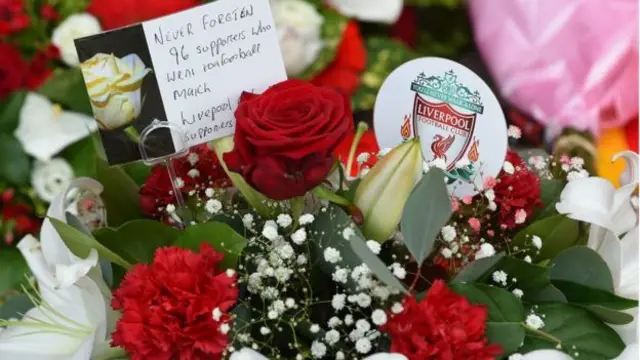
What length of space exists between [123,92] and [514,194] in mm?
A: 377

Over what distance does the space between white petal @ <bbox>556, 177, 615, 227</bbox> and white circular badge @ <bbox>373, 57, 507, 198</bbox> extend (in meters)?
0.07

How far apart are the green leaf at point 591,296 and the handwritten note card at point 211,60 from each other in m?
0.33

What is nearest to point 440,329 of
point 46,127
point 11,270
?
point 11,270

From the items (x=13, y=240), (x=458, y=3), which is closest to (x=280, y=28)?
(x=458, y=3)

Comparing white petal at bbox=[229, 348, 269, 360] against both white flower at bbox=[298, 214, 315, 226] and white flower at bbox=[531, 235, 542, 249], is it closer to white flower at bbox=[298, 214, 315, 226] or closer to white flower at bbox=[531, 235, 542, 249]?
white flower at bbox=[298, 214, 315, 226]

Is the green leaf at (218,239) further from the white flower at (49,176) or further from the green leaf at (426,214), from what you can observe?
the white flower at (49,176)

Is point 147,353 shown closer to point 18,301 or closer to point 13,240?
point 18,301

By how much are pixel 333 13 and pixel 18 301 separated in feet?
2.85

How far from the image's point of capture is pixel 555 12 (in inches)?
51.4

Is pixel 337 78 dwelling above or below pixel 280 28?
below

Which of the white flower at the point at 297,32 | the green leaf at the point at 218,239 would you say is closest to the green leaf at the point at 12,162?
the white flower at the point at 297,32

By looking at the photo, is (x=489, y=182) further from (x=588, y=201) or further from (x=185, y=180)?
(x=185, y=180)

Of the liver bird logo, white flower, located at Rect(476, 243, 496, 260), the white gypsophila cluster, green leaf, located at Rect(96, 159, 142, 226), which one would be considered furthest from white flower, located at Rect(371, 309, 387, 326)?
green leaf, located at Rect(96, 159, 142, 226)

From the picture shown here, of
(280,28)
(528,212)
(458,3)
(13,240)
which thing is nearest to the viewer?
(528,212)
